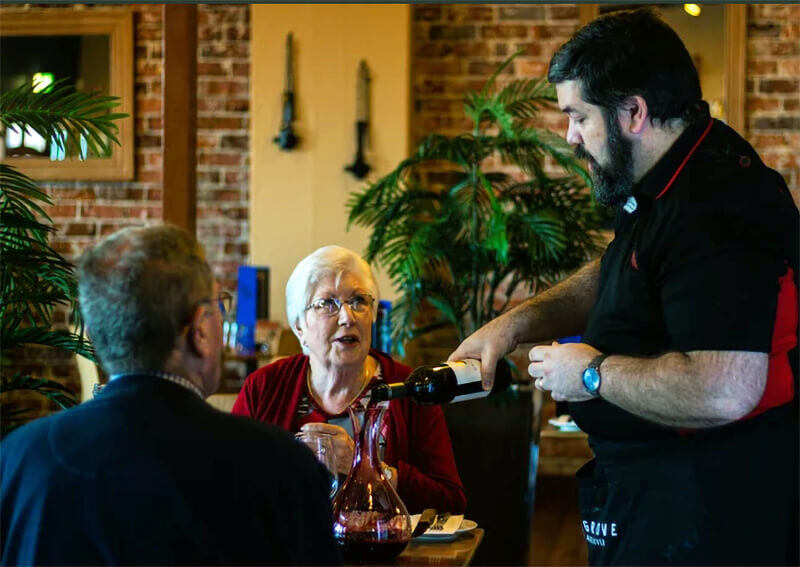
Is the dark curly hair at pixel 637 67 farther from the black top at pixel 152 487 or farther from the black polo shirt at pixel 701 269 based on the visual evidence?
the black top at pixel 152 487

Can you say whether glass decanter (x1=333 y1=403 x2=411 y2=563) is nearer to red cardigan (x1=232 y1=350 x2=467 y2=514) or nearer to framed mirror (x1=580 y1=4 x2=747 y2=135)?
red cardigan (x1=232 y1=350 x2=467 y2=514)

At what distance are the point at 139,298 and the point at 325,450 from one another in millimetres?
718

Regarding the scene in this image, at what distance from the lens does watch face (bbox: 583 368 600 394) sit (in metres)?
1.63

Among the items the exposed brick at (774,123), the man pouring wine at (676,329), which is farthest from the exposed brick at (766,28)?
the man pouring wine at (676,329)

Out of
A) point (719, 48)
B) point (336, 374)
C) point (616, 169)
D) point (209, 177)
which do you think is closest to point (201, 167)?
point (209, 177)

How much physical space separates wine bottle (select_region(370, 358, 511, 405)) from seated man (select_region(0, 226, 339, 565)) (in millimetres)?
658

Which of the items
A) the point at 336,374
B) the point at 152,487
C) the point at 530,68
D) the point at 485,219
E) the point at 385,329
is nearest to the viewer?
the point at 152,487

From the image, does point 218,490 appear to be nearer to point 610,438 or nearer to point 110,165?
point 610,438

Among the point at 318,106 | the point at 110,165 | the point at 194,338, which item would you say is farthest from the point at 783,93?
the point at 194,338

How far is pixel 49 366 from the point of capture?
19.8 ft

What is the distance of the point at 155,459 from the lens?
1226 mm

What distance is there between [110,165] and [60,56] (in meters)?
0.66

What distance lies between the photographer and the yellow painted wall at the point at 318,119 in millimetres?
5410

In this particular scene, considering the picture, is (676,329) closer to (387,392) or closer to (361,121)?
(387,392)
